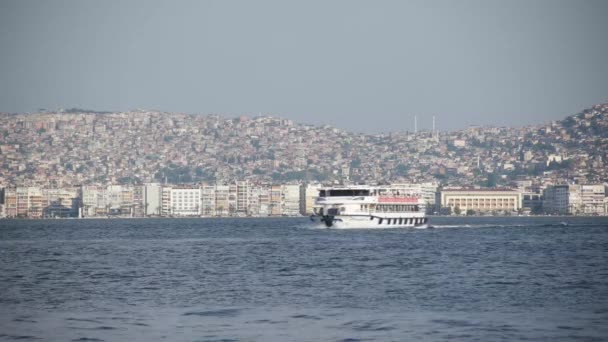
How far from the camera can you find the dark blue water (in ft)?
91.7

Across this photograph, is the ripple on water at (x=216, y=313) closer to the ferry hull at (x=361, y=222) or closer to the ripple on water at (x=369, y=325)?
the ripple on water at (x=369, y=325)

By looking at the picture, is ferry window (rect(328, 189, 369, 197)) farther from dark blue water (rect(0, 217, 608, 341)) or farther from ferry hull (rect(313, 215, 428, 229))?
dark blue water (rect(0, 217, 608, 341))

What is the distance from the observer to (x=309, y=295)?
119 feet

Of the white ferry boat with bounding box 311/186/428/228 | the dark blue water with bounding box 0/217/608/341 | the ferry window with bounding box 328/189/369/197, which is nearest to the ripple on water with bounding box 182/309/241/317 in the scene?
the dark blue water with bounding box 0/217/608/341

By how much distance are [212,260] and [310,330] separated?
26.5 metres

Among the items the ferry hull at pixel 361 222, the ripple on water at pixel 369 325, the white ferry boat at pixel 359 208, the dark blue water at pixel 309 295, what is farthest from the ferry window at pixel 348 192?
the ripple on water at pixel 369 325

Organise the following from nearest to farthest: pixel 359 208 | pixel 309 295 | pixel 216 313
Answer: pixel 216 313 < pixel 309 295 < pixel 359 208

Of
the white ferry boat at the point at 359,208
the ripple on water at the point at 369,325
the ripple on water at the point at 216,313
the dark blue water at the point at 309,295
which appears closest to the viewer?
the dark blue water at the point at 309,295

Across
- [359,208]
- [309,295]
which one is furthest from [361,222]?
[309,295]

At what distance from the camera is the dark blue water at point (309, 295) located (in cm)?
2795

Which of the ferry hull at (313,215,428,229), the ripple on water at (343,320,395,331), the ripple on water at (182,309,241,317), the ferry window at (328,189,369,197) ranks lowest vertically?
the ripple on water at (343,320,395,331)

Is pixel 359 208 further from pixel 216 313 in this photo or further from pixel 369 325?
pixel 369 325

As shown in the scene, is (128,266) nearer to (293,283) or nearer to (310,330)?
(293,283)

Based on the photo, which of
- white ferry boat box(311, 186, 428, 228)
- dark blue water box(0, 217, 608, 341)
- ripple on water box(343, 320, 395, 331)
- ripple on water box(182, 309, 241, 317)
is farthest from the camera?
white ferry boat box(311, 186, 428, 228)
